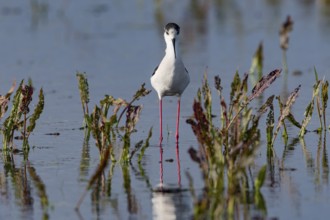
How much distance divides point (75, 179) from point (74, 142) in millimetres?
1719

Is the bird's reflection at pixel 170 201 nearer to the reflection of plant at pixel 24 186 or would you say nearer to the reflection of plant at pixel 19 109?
the reflection of plant at pixel 24 186

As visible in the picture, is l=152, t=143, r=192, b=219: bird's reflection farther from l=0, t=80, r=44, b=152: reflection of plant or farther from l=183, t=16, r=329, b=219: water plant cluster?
l=0, t=80, r=44, b=152: reflection of plant

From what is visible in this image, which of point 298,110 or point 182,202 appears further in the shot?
point 298,110

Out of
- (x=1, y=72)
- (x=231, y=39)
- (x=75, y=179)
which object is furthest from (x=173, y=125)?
(x=231, y=39)

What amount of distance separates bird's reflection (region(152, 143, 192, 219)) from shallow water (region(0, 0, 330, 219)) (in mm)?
14

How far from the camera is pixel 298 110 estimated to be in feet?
36.5

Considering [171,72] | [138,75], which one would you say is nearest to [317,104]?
[171,72]

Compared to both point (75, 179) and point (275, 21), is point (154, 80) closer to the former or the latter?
point (75, 179)

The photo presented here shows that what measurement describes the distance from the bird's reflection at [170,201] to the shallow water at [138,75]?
1cm

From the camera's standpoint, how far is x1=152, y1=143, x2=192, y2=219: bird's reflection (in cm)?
683

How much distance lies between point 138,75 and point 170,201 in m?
6.92

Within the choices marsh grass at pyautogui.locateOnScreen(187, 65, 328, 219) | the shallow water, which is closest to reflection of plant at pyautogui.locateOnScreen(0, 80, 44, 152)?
the shallow water

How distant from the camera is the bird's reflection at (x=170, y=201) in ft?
22.4

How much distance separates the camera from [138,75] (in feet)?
46.1
